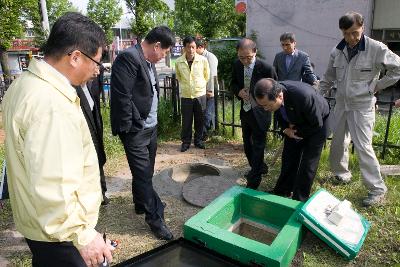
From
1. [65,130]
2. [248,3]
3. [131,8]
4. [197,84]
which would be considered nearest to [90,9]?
[131,8]

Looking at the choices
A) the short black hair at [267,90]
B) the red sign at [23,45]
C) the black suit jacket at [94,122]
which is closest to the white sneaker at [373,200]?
the short black hair at [267,90]

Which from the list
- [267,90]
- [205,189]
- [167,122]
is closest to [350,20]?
[267,90]

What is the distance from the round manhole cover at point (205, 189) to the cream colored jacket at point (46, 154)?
2567mm

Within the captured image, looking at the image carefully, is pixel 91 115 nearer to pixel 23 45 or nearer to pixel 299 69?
pixel 299 69

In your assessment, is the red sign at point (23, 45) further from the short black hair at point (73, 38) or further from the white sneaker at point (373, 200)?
the short black hair at point (73, 38)

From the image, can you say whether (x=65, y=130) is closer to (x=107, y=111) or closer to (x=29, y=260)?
(x=29, y=260)

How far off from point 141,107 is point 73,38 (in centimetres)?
165

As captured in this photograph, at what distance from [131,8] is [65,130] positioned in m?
22.5

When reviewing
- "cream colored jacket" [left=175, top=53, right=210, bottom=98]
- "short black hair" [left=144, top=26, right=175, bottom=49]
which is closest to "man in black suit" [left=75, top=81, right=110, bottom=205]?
"short black hair" [left=144, top=26, right=175, bottom=49]

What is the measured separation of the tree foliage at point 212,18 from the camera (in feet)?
76.0

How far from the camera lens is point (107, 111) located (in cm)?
728

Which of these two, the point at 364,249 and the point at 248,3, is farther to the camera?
the point at 248,3

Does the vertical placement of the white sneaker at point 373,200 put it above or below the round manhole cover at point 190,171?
above

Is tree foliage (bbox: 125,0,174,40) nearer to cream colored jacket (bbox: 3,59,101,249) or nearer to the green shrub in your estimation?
the green shrub
